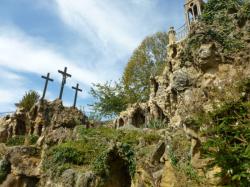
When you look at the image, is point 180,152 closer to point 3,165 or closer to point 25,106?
point 3,165

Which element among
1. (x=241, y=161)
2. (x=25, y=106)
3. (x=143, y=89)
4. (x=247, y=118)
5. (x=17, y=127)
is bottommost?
(x=241, y=161)

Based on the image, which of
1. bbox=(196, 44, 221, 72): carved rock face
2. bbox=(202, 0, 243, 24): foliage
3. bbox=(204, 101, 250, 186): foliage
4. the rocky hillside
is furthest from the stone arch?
bbox=(204, 101, 250, 186): foliage

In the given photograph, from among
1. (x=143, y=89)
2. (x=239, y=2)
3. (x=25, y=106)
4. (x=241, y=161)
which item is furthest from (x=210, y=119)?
(x=143, y=89)

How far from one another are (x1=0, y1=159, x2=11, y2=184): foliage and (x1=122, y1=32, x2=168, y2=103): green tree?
15.8 metres

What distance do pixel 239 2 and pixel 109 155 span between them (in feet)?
38.2

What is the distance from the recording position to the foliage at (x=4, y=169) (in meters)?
14.9

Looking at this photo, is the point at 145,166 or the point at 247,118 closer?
the point at 247,118

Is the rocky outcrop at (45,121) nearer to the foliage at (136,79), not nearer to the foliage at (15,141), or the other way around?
the foliage at (15,141)

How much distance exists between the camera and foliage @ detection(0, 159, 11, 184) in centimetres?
1489

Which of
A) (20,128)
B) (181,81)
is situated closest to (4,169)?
(20,128)

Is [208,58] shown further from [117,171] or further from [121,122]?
[121,122]

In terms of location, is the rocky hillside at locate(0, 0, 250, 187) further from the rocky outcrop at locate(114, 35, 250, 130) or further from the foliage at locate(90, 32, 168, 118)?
the foliage at locate(90, 32, 168, 118)

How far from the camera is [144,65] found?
31.4 m

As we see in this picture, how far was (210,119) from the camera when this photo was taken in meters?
8.86
